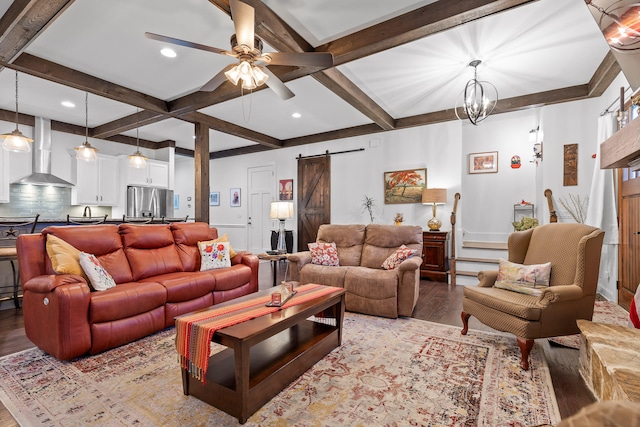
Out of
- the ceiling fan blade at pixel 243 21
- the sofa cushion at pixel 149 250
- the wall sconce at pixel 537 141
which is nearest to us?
the ceiling fan blade at pixel 243 21

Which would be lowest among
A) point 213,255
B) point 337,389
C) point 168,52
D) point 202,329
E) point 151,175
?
point 337,389

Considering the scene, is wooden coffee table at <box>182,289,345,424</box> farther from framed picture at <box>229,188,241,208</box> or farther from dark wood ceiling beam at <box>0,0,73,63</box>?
framed picture at <box>229,188,241,208</box>

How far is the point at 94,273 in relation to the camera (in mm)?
2680

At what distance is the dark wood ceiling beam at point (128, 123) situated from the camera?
5285 millimetres

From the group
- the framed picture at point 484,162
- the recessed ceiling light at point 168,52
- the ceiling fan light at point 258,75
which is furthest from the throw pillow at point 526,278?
the recessed ceiling light at point 168,52

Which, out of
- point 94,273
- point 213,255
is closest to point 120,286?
point 94,273

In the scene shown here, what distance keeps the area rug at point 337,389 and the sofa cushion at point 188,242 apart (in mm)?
1168

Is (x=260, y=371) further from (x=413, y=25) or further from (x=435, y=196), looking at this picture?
(x=435, y=196)

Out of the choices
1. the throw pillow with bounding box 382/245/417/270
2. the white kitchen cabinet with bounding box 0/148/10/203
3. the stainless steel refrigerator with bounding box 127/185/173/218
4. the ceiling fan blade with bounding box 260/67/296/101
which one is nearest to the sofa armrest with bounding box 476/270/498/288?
the throw pillow with bounding box 382/245/417/270

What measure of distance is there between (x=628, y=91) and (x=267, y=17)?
382 centimetres

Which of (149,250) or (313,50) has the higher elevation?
(313,50)

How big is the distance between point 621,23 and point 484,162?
4553 millimetres

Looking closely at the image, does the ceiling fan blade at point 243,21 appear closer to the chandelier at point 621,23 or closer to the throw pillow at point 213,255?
the chandelier at point 621,23

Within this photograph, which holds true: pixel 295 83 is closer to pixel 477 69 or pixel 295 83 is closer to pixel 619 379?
pixel 477 69
